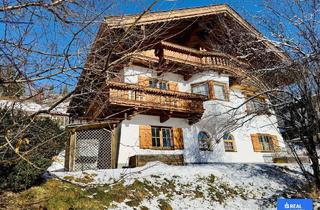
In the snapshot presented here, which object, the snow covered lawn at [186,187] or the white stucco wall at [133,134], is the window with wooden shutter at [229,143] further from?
the snow covered lawn at [186,187]

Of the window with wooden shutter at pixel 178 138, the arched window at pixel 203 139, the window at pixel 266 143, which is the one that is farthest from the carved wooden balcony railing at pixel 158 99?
the window at pixel 266 143

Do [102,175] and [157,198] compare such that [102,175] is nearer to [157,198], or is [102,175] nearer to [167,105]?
[157,198]

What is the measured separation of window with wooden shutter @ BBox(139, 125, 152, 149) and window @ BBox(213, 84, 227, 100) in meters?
5.72

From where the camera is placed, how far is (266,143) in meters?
19.1

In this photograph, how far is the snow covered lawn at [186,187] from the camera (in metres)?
7.25

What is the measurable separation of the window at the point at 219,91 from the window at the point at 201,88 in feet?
2.00

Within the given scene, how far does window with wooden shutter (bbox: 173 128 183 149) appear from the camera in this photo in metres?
15.5

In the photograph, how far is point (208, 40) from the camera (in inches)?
746

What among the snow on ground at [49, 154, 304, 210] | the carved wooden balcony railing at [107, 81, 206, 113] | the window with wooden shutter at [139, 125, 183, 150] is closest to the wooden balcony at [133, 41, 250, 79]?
the carved wooden balcony railing at [107, 81, 206, 113]

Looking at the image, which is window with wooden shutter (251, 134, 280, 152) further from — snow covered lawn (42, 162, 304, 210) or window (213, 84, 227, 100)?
snow covered lawn (42, 162, 304, 210)

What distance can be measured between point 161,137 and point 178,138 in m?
1.10

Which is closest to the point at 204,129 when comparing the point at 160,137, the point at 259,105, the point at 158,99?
the point at 160,137

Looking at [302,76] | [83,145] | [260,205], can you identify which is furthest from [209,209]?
[83,145]

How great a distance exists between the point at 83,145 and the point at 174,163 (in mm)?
4034
